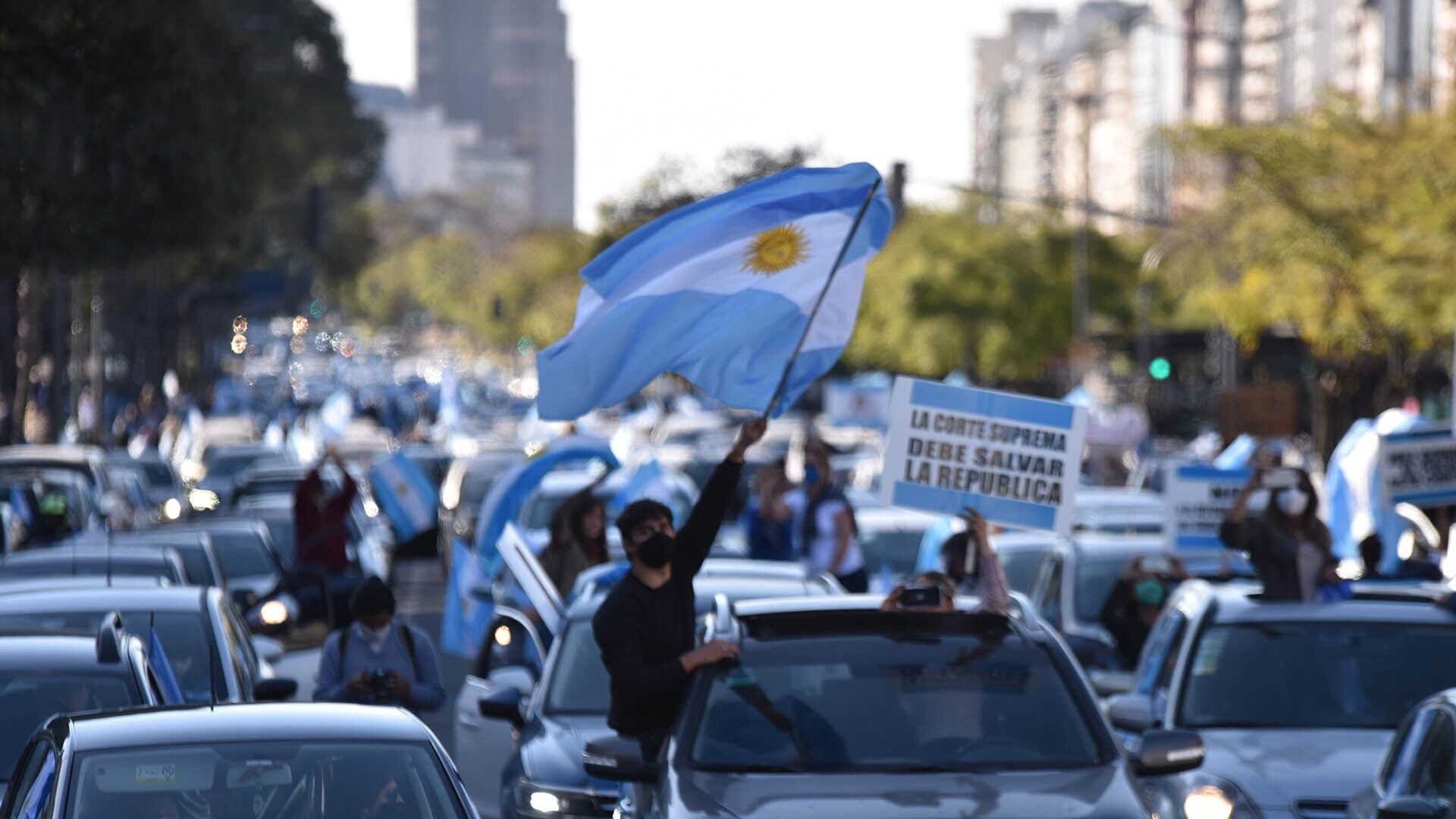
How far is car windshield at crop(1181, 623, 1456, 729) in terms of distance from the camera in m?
9.65

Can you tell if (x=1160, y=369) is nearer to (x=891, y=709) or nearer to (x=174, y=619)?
(x=174, y=619)

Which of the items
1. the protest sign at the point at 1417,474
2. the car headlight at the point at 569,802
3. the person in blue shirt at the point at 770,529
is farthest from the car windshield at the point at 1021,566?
the car headlight at the point at 569,802

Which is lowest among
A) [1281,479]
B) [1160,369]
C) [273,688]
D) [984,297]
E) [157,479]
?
[157,479]

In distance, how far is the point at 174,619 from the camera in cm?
1088

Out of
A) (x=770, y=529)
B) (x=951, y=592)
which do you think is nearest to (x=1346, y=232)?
(x=770, y=529)

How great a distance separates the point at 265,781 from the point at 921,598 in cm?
221

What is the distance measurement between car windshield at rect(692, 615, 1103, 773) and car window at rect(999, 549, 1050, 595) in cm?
996

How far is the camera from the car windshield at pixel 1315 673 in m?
9.65

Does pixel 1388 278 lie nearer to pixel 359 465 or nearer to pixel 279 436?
pixel 359 465

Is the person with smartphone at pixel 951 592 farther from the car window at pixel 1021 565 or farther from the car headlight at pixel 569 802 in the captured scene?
the car window at pixel 1021 565

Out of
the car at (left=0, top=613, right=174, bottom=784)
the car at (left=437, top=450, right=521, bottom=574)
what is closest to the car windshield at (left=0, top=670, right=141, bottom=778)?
the car at (left=0, top=613, right=174, bottom=784)

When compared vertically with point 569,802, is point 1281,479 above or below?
above

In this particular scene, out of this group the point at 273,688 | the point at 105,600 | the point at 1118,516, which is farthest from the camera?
the point at 1118,516

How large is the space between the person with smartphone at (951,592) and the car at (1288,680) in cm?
87
